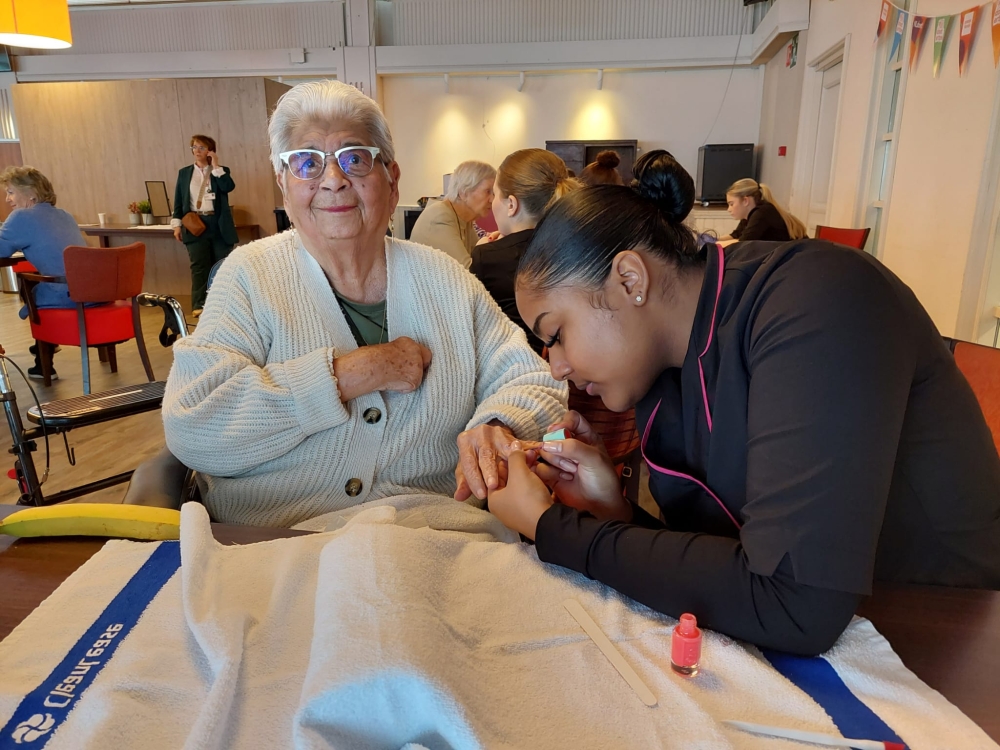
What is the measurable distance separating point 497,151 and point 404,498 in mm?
9112

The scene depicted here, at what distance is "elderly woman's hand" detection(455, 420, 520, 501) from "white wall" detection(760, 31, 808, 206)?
264 inches

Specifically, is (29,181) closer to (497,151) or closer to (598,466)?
(598,466)

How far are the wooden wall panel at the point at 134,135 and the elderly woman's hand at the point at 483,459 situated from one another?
7733mm

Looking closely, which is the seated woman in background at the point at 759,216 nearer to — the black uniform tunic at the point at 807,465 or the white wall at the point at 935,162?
the white wall at the point at 935,162

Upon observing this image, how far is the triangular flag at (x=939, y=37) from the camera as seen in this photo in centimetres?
336

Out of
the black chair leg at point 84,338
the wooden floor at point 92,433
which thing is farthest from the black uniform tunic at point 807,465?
the black chair leg at point 84,338

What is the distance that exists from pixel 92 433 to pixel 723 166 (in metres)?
7.70

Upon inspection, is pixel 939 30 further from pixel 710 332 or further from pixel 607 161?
pixel 710 332

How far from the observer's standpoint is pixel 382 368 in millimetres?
1342

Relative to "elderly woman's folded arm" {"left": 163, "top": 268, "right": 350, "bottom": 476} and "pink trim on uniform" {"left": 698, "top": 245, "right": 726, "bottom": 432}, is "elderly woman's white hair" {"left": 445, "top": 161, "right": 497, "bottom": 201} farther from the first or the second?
"pink trim on uniform" {"left": 698, "top": 245, "right": 726, "bottom": 432}

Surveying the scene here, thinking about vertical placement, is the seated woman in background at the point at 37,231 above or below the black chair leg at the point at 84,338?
above

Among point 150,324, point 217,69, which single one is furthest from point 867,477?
point 217,69

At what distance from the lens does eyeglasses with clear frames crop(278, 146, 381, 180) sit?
4.63 ft

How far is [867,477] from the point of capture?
0.70 m
